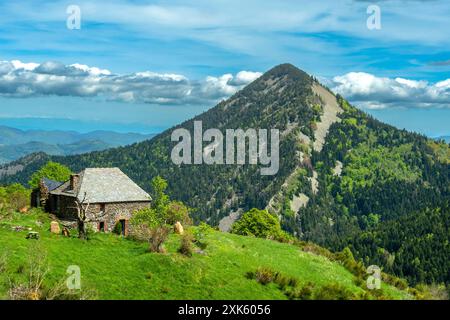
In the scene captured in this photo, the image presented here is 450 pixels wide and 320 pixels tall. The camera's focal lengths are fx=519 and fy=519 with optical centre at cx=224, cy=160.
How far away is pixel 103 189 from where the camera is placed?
6244cm

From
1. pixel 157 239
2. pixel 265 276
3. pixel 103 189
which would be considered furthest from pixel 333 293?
pixel 103 189

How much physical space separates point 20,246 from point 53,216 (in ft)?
59.9

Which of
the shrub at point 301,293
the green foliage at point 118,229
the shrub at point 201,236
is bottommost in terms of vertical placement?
the shrub at point 301,293

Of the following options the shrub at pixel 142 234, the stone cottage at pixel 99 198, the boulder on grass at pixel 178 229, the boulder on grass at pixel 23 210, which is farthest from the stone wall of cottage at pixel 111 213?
the boulder on grass at pixel 23 210

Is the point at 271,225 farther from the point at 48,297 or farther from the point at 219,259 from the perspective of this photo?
the point at 48,297

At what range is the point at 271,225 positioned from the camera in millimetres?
94188

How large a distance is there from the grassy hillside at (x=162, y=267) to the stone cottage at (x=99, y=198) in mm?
5374

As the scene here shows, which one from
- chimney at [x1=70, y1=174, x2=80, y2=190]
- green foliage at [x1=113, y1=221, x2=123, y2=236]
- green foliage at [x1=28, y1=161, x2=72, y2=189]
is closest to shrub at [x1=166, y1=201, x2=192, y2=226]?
green foliage at [x1=113, y1=221, x2=123, y2=236]

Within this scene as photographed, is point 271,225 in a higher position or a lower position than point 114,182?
lower

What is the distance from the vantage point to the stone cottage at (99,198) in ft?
197

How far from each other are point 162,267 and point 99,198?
20.3 meters

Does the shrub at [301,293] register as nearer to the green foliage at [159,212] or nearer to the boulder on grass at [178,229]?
the boulder on grass at [178,229]
